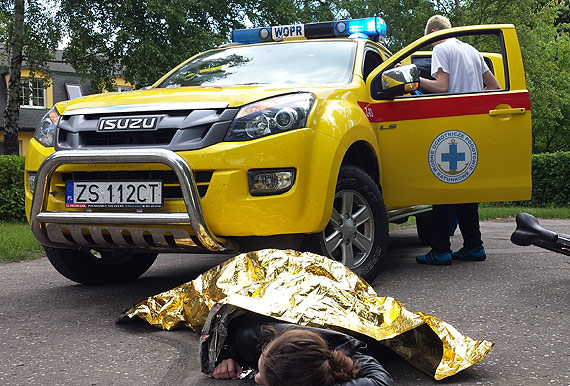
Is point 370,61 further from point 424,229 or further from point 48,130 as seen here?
point 48,130

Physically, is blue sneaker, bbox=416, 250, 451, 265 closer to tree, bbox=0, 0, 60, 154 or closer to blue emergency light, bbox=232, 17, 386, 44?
blue emergency light, bbox=232, 17, 386, 44

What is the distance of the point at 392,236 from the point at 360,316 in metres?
5.78

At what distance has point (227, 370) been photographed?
9.27ft

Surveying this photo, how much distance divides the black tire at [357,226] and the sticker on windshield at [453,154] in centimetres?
77

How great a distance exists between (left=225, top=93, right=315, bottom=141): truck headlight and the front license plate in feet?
1.72

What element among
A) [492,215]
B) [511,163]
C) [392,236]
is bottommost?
[492,215]

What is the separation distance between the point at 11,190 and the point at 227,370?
978cm

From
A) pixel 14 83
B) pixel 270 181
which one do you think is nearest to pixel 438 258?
pixel 270 181

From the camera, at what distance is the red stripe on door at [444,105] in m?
5.16

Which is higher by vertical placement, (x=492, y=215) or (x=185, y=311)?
(x=185, y=311)

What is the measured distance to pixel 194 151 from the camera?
12.4ft

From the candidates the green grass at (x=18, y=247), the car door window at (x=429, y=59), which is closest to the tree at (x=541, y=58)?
the car door window at (x=429, y=59)

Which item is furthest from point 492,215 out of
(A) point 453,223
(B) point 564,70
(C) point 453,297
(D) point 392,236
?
(B) point 564,70

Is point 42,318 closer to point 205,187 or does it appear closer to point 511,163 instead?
point 205,187
